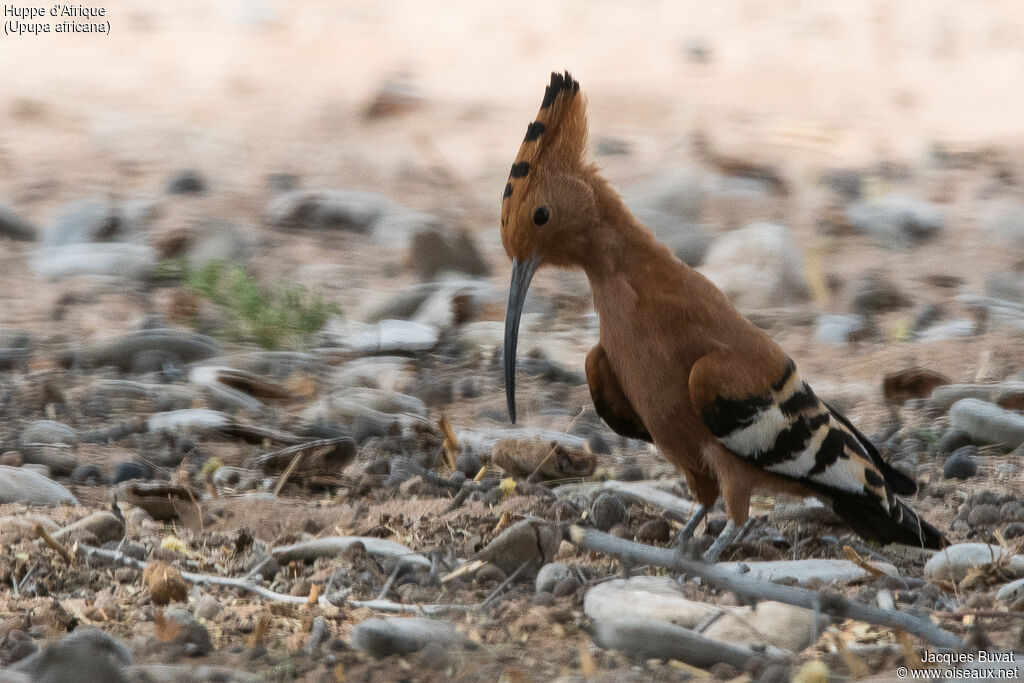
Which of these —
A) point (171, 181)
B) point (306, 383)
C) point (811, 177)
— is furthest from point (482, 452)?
point (811, 177)

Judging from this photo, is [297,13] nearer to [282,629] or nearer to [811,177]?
[811,177]

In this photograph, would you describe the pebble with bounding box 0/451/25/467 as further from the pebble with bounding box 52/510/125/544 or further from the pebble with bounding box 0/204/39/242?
the pebble with bounding box 0/204/39/242

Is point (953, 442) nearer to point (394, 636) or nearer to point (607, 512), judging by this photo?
point (607, 512)

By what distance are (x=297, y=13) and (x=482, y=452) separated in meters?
7.24

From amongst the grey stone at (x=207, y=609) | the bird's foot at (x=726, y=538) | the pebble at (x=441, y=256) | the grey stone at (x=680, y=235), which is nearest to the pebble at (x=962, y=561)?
the bird's foot at (x=726, y=538)

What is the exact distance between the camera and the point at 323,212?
273 inches

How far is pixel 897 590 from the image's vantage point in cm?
289

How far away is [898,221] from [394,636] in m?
5.35

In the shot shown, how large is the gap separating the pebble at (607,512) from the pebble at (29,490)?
143 cm

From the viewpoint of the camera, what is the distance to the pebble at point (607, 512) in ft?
10.9

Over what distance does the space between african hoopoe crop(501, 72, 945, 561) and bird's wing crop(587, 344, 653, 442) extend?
23 mm

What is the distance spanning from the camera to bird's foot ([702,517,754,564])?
301 cm

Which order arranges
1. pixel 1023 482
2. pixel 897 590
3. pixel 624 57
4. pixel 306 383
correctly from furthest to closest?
pixel 624 57, pixel 306 383, pixel 1023 482, pixel 897 590

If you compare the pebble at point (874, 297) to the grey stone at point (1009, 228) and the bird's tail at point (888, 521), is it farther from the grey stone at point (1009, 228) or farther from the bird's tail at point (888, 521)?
the bird's tail at point (888, 521)
